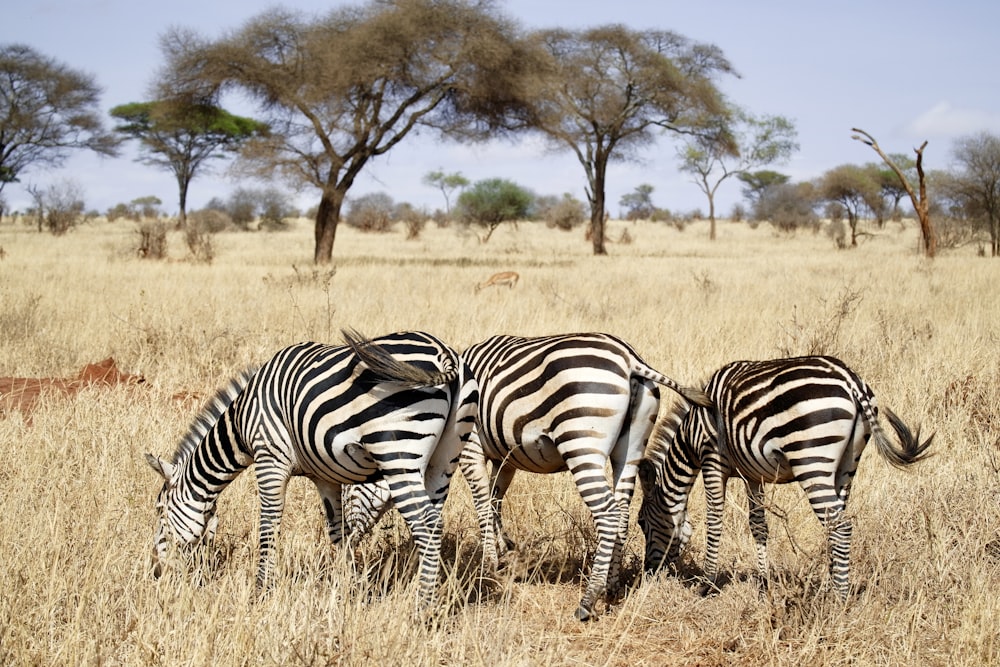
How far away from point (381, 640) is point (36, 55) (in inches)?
1494

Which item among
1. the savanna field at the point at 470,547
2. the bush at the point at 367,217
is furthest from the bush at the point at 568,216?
the savanna field at the point at 470,547

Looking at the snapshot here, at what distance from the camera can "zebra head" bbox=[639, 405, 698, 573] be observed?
383cm

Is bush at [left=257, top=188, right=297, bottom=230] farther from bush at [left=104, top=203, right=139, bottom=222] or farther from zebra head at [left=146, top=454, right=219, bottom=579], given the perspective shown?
zebra head at [left=146, top=454, right=219, bottom=579]

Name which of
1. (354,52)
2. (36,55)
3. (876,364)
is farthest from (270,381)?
(36,55)

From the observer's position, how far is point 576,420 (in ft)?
11.5

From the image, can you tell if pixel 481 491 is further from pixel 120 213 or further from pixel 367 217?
pixel 120 213

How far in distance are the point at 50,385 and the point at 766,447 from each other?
16.0 feet

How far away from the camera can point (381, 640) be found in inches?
114

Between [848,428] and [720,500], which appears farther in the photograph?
[720,500]

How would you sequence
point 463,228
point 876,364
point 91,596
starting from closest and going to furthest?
point 91,596
point 876,364
point 463,228

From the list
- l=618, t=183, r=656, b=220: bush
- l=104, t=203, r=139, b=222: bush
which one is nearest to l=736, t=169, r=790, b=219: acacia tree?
l=618, t=183, r=656, b=220: bush

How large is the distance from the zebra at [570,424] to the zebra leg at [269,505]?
544 mm

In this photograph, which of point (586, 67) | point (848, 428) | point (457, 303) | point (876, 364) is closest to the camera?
point (848, 428)

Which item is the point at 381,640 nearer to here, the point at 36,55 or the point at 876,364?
the point at 876,364
